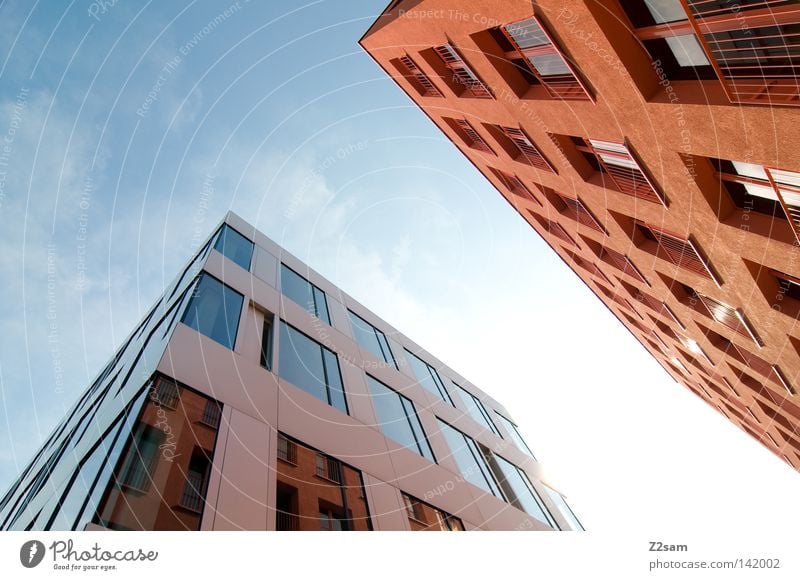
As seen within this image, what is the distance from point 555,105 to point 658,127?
2.84 meters

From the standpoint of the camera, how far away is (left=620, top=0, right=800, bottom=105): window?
18.4 ft

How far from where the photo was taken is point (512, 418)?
27.1m

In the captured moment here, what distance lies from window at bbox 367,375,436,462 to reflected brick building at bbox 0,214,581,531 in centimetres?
8

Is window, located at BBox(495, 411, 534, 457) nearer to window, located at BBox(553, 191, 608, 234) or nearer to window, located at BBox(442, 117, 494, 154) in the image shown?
window, located at BBox(553, 191, 608, 234)

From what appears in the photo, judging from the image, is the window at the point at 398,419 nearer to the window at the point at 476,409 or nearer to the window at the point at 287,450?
the window at the point at 287,450

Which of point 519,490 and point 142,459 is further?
point 519,490

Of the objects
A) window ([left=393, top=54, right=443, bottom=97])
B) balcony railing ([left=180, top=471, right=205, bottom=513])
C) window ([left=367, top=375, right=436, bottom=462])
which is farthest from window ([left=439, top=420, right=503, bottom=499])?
window ([left=393, top=54, right=443, bottom=97])

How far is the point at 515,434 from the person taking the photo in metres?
24.9

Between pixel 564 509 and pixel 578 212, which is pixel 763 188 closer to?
pixel 578 212

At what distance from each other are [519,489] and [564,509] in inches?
179

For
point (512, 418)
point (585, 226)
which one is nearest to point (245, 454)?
Answer: point (585, 226)

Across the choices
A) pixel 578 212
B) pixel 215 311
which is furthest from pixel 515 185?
pixel 215 311

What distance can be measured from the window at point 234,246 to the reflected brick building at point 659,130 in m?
9.33

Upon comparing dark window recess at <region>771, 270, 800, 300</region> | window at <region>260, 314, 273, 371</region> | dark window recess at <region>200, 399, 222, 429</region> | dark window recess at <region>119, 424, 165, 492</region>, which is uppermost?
Result: window at <region>260, 314, 273, 371</region>
